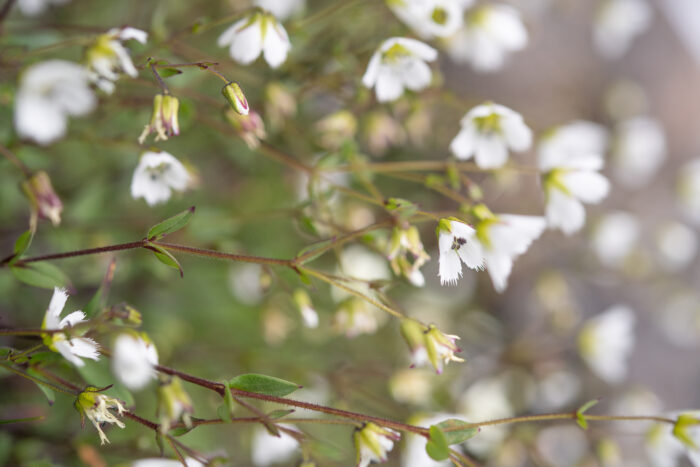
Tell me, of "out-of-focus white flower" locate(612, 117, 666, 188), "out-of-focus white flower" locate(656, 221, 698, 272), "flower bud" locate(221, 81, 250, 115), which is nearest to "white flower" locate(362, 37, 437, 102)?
"flower bud" locate(221, 81, 250, 115)

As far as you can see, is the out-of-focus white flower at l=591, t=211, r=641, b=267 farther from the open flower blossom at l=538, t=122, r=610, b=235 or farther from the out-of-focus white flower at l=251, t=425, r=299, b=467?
the out-of-focus white flower at l=251, t=425, r=299, b=467

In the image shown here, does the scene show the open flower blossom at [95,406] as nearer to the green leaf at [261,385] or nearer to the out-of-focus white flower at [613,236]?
the green leaf at [261,385]

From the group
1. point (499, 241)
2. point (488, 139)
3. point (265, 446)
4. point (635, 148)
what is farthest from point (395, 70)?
point (635, 148)

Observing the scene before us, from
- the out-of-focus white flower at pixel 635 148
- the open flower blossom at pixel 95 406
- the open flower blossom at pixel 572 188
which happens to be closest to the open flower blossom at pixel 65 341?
the open flower blossom at pixel 95 406

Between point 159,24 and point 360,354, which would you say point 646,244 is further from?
point 159,24

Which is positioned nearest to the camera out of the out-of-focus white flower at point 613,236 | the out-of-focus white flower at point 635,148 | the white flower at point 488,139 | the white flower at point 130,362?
the white flower at point 130,362

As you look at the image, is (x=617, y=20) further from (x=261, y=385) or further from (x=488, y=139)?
(x=261, y=385)

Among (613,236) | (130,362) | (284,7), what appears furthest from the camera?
(613,236)
